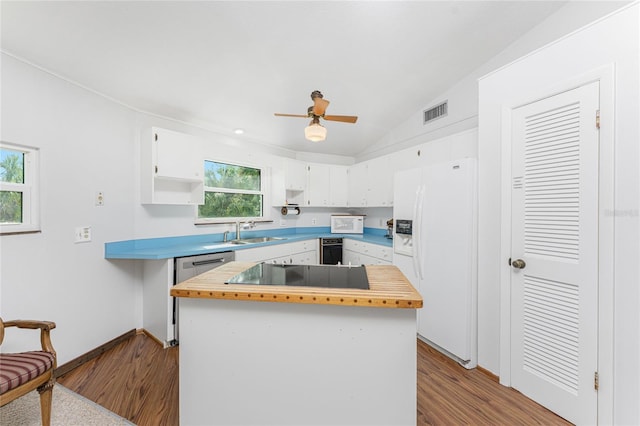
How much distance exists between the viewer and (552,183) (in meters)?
1.78

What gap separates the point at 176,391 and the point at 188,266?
1.09m

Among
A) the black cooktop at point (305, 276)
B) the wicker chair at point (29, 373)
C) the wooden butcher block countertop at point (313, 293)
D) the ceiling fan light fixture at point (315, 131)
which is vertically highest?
the ceiling fan light fixture at point (315, 131)

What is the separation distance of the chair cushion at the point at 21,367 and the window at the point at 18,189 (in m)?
0.90

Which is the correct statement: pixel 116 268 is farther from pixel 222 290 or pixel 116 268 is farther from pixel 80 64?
pixel 222 290

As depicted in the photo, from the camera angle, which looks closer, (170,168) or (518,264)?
(518,264)

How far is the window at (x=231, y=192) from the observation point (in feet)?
11.7

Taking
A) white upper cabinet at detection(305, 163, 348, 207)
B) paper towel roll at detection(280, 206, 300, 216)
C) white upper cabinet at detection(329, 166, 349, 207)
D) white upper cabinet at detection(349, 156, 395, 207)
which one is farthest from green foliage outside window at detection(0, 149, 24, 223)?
white upper cabinet at detection(349, 156, 395, 207)

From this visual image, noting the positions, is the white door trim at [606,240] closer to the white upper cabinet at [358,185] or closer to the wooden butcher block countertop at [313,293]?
the wooden butcher block countertop at [313,293]

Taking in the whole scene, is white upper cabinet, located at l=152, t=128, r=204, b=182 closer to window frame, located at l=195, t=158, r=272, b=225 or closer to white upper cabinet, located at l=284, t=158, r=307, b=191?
window frame, located at l=195, t=158, r=272, b=225

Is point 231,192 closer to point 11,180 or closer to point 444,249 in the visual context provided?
point 11,180

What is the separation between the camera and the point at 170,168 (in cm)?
282

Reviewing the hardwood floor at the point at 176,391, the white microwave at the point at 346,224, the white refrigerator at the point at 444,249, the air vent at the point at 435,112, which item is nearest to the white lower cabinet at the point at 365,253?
the white microwave at the point at 346,224

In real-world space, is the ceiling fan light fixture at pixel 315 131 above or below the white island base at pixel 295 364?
above

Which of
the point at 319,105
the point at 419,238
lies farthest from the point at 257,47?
the point at 419,238
